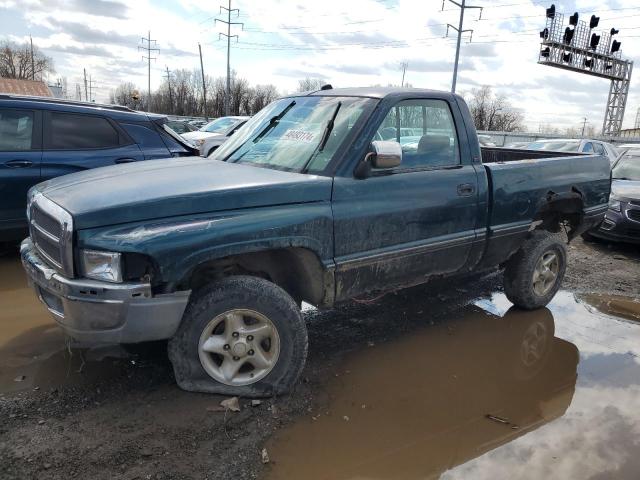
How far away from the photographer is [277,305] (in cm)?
323

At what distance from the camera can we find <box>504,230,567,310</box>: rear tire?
4988 mm

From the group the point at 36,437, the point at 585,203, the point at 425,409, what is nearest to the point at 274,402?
the point at 425,409

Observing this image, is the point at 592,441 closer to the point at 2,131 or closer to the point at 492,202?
the point at 492,202

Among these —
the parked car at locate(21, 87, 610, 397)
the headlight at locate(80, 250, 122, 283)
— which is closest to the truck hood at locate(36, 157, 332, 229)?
the parked car at locate(21, 87, 610, 397)

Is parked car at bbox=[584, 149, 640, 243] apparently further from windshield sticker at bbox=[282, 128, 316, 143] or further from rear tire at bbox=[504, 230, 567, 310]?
windshield sticker at bbox=[282, 128, 316, 143]

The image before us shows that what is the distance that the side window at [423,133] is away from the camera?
12.9ft

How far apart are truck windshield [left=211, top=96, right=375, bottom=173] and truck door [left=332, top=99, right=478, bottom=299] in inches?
10.2

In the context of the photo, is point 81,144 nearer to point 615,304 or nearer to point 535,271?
point 535,271

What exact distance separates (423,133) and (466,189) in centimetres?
58

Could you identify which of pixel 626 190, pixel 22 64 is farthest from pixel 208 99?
pixel 626 190

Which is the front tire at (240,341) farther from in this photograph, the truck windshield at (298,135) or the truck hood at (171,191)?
the truck windshield at (298,135)

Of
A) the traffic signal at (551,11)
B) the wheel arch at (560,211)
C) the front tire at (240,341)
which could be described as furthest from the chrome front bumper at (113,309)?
the traffic signal at (551,11)

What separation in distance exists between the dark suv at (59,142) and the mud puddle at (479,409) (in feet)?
13.0

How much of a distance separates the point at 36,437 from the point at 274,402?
1357 mm
